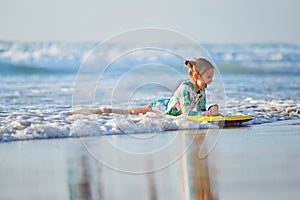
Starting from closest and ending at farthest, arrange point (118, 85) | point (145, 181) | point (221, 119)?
1. point (145, 181)
2. point (221, 119)
3. point (118, 85)

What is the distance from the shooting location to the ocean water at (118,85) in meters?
3.29

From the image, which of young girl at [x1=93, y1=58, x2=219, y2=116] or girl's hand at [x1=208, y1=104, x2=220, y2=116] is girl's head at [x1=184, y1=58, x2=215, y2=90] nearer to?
young girl at [x1=93, y1=58, x2=219, y2=116]

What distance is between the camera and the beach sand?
212 centimetres

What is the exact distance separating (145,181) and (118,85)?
1.87 meters

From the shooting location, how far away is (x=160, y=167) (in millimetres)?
2514

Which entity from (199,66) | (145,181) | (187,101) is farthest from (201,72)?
(145,181)

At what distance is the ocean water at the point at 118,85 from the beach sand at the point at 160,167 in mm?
172

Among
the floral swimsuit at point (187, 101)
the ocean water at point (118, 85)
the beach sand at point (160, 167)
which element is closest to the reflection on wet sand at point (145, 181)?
the beach sand at point (160, 167)

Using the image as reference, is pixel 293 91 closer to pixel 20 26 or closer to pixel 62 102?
pixel 62 102

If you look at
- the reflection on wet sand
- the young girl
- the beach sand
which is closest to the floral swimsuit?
the young girl

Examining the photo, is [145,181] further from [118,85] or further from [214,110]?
[118,85]

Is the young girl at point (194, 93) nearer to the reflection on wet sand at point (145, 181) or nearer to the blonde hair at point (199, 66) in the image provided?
the blonde hair at point (199, 66)

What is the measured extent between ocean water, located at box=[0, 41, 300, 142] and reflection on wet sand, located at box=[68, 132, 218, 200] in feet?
2.10

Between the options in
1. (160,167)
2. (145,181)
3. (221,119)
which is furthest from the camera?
(221,119)
